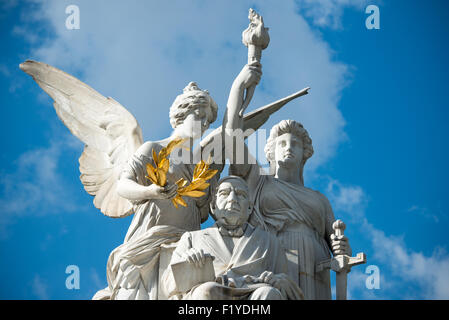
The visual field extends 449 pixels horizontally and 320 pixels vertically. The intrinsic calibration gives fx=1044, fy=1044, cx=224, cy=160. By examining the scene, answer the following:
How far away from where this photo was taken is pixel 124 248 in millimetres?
15164

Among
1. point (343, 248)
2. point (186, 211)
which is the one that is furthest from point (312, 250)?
point (186, 211)

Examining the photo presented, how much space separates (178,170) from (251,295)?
2729 mm

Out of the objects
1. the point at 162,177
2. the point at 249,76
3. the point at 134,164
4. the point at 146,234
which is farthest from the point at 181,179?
the point at 249,76

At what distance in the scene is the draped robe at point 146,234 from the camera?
1500cm

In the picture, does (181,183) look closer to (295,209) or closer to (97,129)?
(295,209)

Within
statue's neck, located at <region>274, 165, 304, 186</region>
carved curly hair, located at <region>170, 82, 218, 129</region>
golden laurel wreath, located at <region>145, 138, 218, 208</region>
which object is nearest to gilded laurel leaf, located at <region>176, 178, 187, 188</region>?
golden laurel wreath, located at <region>145, 138, 218, 208</region>

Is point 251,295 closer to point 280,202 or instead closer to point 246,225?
point 246,225

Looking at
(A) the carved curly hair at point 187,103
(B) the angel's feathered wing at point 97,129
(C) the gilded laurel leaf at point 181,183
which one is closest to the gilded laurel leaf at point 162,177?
(C) the gilded laurel leaf at point 181,183

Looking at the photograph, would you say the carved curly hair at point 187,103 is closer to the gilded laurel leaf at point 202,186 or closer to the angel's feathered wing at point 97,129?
the angel's feathered wing at point 97,129

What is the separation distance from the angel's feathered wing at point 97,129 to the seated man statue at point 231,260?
7.31 ft

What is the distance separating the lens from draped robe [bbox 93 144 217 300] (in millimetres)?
15000

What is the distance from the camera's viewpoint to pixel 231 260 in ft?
47.6

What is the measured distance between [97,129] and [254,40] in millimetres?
3154
